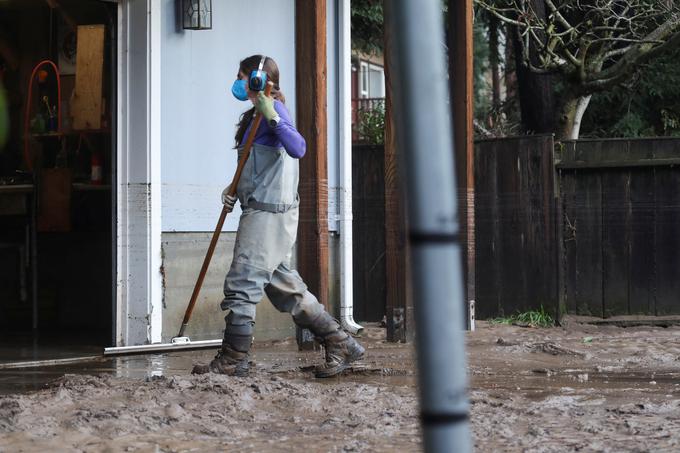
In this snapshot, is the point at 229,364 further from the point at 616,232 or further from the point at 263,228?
Answer: the point at 616,232

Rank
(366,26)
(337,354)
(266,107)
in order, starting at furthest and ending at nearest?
1. (366,26)
2. (337,354)
3. (266,107)

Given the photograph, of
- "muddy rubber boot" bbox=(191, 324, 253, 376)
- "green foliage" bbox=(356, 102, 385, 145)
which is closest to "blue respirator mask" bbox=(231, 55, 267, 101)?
"muddy rubber boot" bbox=(191, 324, 253, 376)

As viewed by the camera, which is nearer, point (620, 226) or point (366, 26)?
point (620, 226)

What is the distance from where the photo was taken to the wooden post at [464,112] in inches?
368

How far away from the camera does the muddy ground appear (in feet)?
15.3

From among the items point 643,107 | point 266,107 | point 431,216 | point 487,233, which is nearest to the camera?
point 431,216

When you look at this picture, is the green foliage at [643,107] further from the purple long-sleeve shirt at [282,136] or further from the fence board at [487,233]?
the purple long-sleeve shirt at [282,136]

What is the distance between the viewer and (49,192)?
10.6m

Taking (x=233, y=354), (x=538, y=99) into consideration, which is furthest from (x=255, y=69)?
(x=538, y=99)

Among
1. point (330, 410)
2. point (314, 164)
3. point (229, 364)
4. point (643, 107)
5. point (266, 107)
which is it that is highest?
point (643, 107)

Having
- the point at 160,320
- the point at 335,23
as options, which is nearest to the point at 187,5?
the point at 335,23

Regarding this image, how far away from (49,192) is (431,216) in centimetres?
921

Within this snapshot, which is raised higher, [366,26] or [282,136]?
[366,26]

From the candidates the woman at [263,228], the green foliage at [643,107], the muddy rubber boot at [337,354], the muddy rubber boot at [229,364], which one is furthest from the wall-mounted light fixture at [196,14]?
the green foliage at [643,107]
